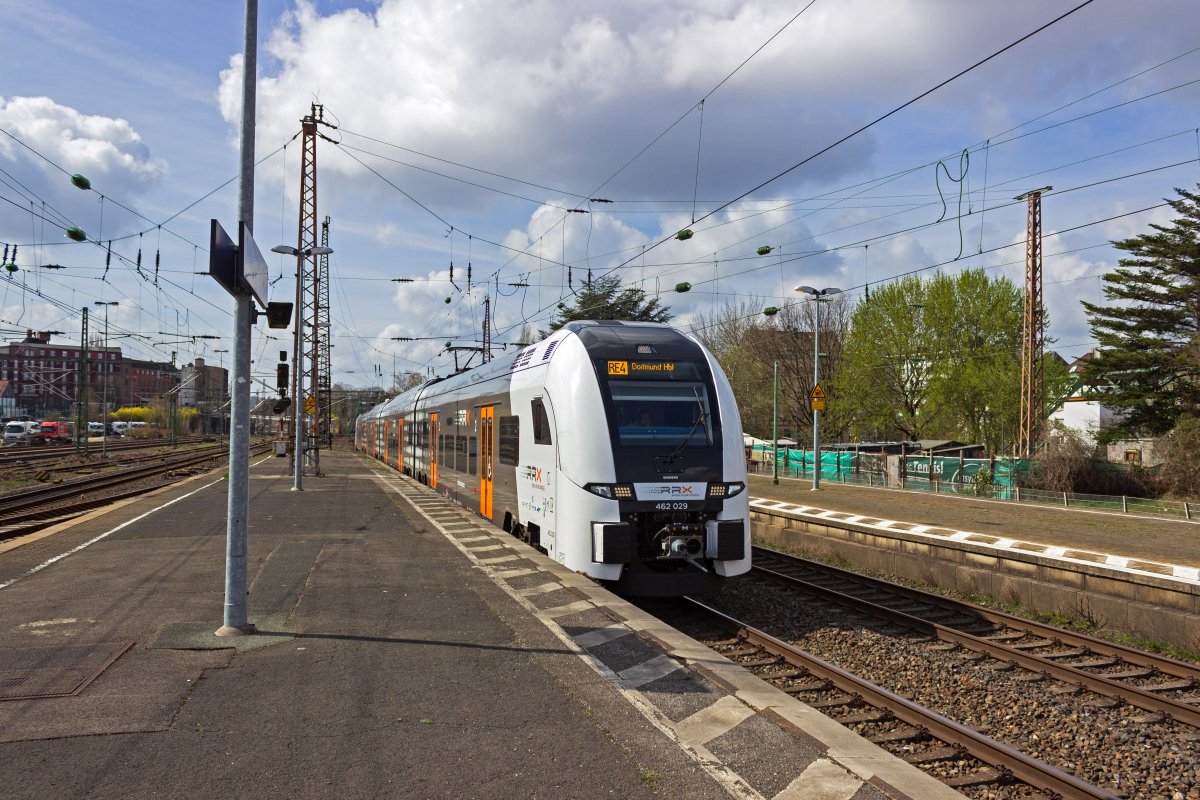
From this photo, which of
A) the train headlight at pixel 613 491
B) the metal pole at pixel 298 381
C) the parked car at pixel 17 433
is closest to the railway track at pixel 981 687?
the train headlight at pixel 613 491

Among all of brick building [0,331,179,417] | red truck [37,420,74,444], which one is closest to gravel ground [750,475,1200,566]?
red truck [37,420,74,444]

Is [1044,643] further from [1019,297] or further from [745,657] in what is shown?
[1019,297]

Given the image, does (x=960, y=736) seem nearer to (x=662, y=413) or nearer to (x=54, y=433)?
(x=662, y=413)

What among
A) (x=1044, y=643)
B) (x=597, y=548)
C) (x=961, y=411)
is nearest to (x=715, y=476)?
(x=597, y=548)

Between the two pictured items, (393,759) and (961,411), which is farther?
(961,411)

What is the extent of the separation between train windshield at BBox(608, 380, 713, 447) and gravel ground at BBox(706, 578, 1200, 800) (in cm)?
255

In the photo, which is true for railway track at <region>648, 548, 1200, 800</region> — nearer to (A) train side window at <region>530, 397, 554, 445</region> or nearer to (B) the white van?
(A) train side window at <region>530, 397, 554, 445</region>

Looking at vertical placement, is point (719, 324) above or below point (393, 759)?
above

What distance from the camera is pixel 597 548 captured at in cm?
966

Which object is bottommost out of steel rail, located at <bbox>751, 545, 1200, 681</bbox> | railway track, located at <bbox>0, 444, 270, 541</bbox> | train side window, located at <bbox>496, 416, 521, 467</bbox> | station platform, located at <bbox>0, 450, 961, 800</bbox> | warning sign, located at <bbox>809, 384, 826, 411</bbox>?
steel rail, located at <bbox>751, 545, 1200, 681</bbox>

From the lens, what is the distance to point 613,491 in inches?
385

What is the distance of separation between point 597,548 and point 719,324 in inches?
2019

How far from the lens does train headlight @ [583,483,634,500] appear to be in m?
9.77

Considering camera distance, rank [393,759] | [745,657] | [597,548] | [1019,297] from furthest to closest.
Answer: [1019,297] → [597,548] → [745,657] → [393,759]
